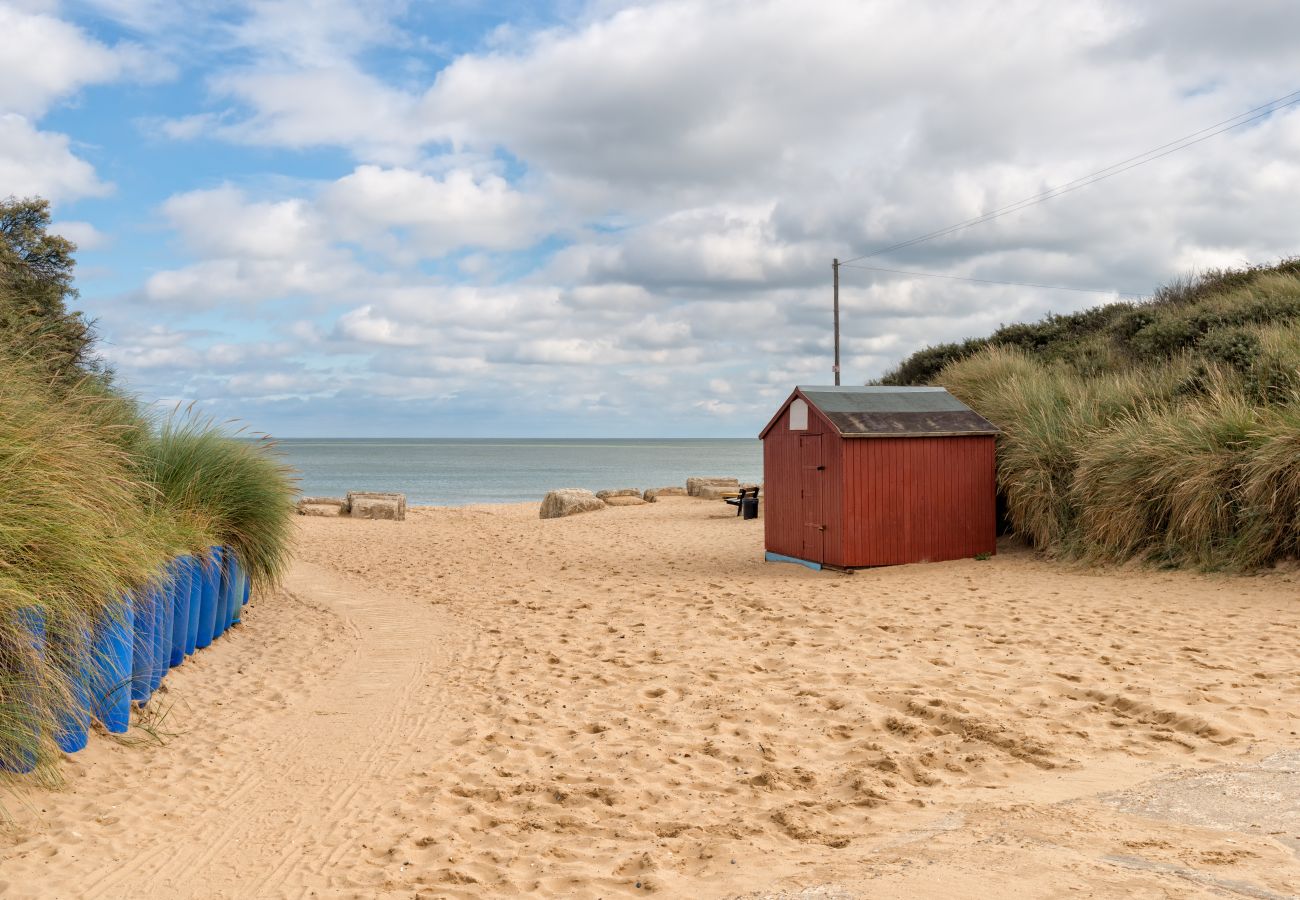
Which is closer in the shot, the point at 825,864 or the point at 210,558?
the point at 825,864

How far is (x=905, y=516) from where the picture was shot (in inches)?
496

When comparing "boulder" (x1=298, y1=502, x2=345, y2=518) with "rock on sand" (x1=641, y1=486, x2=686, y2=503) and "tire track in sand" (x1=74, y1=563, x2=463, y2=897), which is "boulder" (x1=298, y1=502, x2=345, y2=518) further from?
"tire track in sand" (x1=74, y1=563, x2=463, y2=897)

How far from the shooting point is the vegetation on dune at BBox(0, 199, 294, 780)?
15.0 ft

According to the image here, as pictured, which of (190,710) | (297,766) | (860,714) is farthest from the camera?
(190,710)

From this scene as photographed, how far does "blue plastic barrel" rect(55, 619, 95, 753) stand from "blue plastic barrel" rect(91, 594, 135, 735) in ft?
0.22

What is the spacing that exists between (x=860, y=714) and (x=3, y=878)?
4.43m

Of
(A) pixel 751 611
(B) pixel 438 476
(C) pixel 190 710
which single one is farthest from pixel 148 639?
(B) pixel 438 476

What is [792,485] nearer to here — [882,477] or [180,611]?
[882,477]

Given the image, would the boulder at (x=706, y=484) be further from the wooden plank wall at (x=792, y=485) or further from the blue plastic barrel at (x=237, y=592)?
the blue plastic barrel at (x=237, y=592)

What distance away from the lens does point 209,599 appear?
8.12 m

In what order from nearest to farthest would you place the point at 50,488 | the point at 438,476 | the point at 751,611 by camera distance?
1. the point at 50,488
2. the point at 751,611
3. the point at 438,476

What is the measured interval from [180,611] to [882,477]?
8.43 metres

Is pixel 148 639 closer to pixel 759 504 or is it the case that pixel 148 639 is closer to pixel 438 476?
pixel 759 504

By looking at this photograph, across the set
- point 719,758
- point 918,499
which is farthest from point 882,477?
point 719,758
